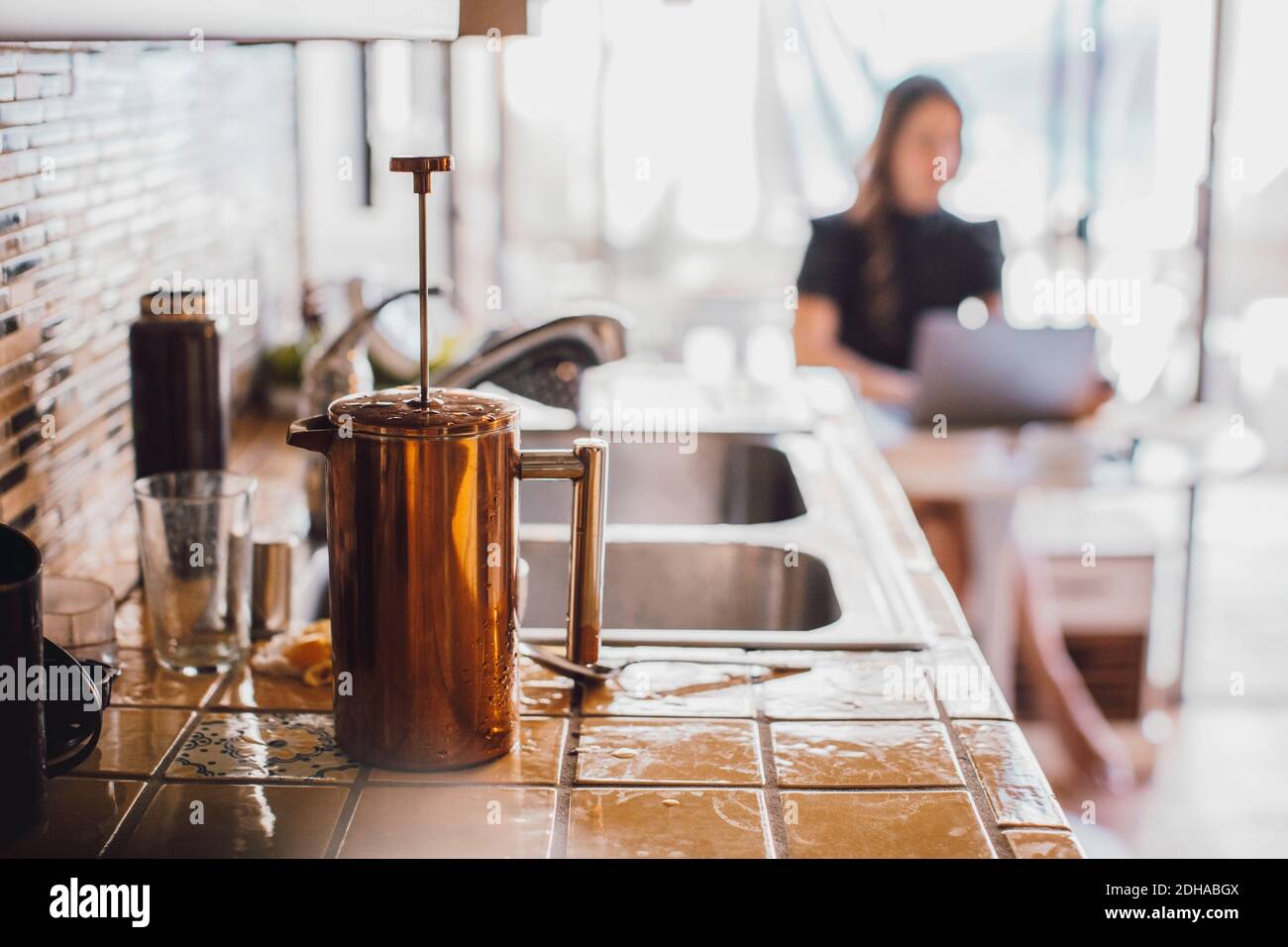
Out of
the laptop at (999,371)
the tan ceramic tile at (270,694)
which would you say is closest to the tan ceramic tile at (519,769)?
the tan ceramic tile at (270,694)

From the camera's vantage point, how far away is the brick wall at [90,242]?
1.21 m

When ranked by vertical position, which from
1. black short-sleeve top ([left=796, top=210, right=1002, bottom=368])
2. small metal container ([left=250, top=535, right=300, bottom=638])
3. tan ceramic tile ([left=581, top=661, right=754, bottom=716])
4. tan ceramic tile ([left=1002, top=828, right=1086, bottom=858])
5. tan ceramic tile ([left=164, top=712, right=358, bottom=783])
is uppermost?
black short-sleeve top ([left=796, top=210, right=1002, bottom=368])

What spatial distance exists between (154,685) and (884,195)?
7.94 ft

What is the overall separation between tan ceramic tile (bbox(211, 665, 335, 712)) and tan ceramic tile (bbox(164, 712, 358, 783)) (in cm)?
2

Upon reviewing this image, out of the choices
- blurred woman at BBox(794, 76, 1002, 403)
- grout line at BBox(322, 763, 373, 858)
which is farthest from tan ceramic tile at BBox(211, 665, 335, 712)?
blurred woman at BBox(794, 76, 1002, 403)

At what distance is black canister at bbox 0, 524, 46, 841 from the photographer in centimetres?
77

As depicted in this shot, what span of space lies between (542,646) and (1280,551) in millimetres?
4616

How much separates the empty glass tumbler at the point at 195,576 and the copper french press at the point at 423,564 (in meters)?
0.22

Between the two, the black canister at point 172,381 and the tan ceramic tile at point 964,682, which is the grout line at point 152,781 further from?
the tan ceramic tile at point 964,682

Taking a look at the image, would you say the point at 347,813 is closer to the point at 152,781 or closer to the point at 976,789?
the point at 152,781

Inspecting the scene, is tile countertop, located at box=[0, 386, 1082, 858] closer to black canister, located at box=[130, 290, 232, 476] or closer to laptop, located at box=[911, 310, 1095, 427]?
black canister, located at box=[130, 290, 232, 476]

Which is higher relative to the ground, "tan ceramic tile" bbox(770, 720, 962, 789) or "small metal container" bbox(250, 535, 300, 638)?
"small metal container" bbox(250, 535, 300, 638)

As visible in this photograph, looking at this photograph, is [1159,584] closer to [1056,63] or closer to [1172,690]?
[1172,690]

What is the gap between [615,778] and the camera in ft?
3.08
